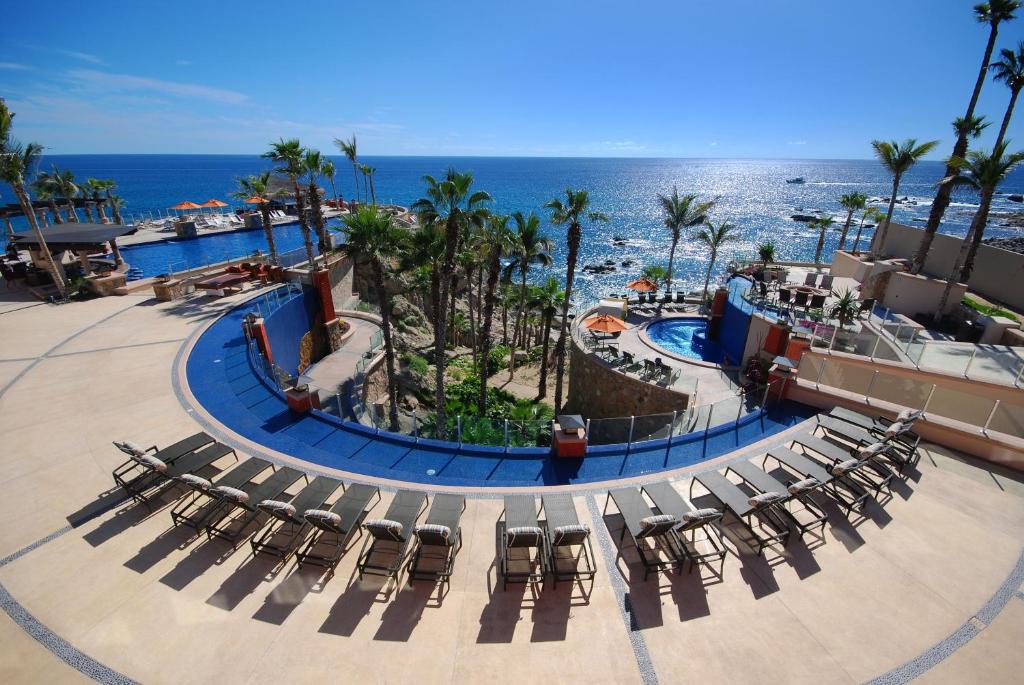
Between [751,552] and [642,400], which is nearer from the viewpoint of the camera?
[751,552]

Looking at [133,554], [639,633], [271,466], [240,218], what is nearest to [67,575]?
[133,554]

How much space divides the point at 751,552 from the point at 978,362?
1162 centimetres

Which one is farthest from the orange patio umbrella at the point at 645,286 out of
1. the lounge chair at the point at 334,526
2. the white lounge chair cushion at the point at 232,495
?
the white lounge chair cushion at the point at 232,495

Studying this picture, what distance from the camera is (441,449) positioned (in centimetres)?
1102

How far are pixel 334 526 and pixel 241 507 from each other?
2.14m

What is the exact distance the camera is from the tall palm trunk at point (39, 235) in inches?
767

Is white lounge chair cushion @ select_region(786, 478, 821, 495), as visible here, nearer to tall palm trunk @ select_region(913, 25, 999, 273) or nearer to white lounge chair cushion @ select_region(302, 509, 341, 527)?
white lounge chair cushion @ select_region(302, 509, 341, 527)

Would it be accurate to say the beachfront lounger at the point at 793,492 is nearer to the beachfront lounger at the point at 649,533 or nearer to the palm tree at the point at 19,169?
the beachfront lounger at the point at 649,533

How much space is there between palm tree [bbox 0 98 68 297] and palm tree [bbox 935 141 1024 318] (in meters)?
44.1

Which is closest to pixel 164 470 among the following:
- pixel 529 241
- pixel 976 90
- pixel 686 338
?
pixel 529 241

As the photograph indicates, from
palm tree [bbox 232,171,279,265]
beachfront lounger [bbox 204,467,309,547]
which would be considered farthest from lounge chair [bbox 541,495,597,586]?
palm tree [bbox 232,171,279,265]

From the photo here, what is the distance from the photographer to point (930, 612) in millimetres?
6578

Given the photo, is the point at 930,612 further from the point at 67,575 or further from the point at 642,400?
the point at 67,575

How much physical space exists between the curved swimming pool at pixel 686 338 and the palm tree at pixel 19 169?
101 ft
